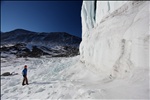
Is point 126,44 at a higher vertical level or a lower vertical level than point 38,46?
lower

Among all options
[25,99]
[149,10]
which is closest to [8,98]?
[25,99]

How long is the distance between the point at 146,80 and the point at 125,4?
5.42 meters

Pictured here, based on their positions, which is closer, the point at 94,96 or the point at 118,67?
the point at 94,96

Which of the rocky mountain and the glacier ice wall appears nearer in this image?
the glacier ice wall

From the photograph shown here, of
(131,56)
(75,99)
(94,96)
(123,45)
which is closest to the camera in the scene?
(94,96)

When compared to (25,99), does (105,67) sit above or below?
above

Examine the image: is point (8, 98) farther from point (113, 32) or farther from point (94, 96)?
point (113, 32)

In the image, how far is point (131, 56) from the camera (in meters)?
5.27

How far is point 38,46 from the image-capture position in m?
74.3

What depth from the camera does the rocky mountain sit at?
55094mm

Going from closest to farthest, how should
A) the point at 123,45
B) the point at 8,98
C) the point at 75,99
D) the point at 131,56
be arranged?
the point at 75,99 → the point at 131,56 → the point at 123,45 → the point at 8,98

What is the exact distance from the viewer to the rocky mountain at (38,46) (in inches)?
2169

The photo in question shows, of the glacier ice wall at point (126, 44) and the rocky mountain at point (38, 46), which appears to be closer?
the glacier ice wall at point (126, 44)

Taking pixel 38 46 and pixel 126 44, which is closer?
pixel 126 44
